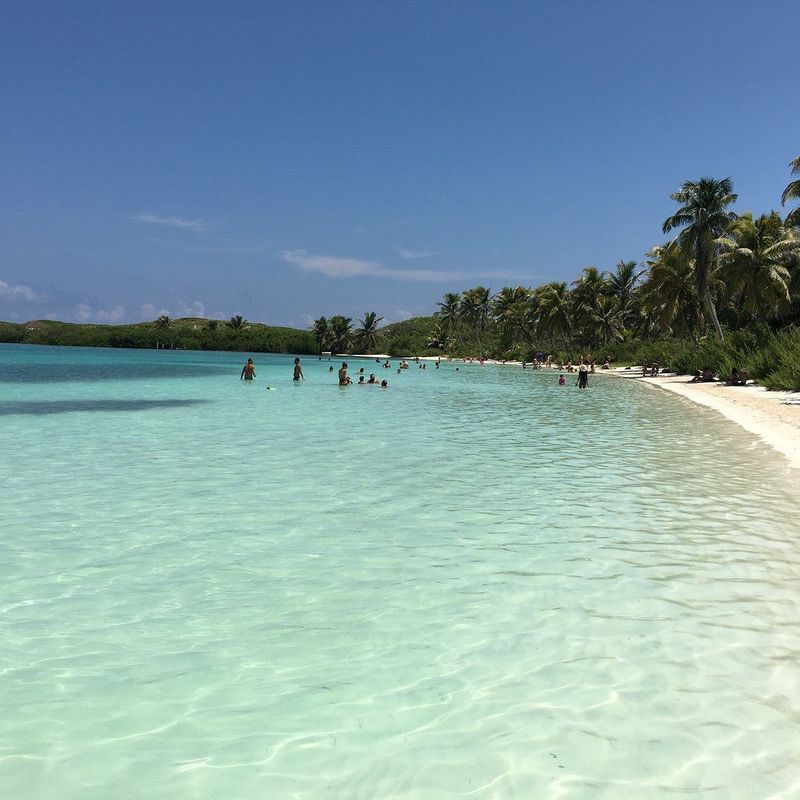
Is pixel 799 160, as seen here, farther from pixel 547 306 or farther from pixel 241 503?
pixel 547 306

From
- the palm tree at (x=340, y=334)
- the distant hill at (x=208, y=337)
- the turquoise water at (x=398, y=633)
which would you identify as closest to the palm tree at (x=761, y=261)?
the turquoise water at (x=398, y=633)

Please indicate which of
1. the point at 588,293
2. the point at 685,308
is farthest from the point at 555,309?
the point at 685,308

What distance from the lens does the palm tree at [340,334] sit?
126188 millimetres

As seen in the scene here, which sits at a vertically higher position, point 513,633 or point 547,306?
point 547,306

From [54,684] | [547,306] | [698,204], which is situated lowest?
[54,684]

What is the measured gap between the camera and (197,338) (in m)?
178

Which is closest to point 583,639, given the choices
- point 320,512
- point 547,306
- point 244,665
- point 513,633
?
point 513,633

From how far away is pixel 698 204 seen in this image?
4756 centimetres

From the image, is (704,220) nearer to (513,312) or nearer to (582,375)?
(582,375)

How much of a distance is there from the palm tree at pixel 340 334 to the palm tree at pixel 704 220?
3251 inches

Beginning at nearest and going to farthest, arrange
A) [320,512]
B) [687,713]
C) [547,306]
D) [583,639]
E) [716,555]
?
[687,713] < [583,639] < [716,555] < [320,512] < [547,306]

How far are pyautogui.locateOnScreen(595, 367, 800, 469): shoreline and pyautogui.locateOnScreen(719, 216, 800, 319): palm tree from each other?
7506 mm

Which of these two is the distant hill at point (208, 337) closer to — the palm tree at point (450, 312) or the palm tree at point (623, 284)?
the palm tree at point (450, 312)

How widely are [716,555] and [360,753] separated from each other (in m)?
4.85
